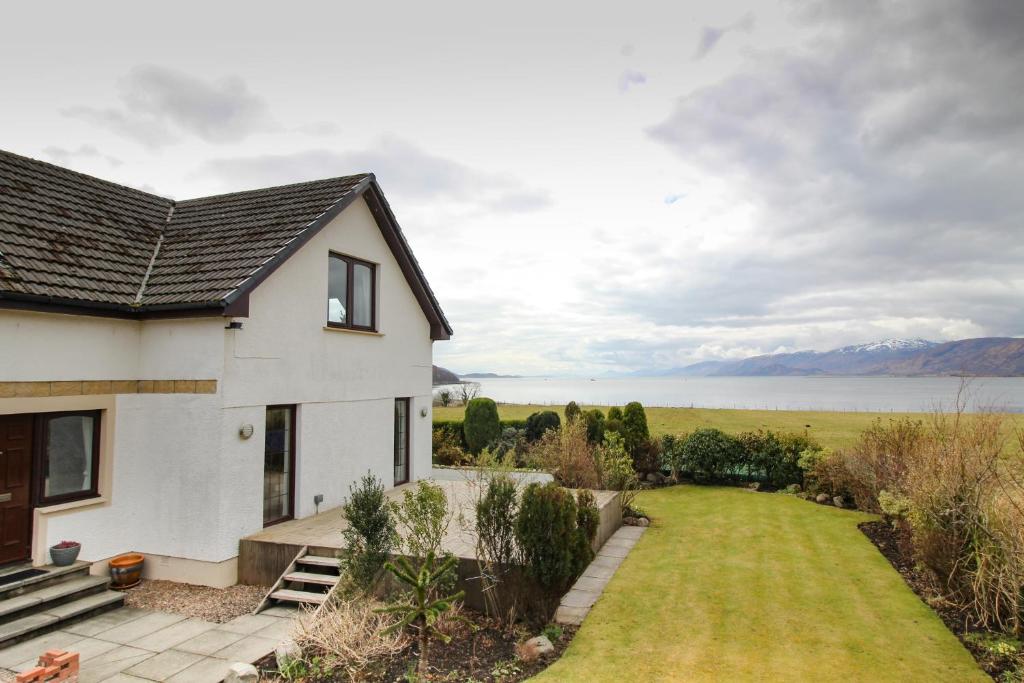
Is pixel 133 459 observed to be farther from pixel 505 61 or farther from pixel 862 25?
pixel 862 25

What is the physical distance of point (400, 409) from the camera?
14.5 meters

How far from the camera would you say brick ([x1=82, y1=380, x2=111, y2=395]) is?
8938 mm

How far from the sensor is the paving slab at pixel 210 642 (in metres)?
6.66

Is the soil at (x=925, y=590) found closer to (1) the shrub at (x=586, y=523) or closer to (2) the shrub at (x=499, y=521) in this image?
(1) the shrub at (x=586, y=523)

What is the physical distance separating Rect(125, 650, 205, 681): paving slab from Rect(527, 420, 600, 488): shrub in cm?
1080

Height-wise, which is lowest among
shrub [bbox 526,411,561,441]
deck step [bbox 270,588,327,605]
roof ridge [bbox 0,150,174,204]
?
deck step [bbox 270,588,327,605]

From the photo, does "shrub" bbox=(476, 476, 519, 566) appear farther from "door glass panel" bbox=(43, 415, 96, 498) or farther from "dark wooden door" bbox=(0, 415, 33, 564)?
"dark wooden door" bbox=(0, 415, 33, 564)

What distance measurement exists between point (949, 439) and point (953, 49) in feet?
24.9

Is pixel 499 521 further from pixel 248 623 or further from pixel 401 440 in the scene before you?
pixel 401 440

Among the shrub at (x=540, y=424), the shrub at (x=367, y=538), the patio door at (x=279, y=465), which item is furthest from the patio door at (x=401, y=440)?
the shrub at (x=540, y=424)

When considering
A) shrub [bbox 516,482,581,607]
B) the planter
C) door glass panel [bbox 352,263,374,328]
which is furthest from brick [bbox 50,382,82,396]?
shrub [bbox 516,482,581,607]

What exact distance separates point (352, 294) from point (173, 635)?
7.50 metres

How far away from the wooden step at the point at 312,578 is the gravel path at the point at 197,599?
62 centimetres

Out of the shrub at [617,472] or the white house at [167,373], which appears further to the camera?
the shrub at [617,472]
